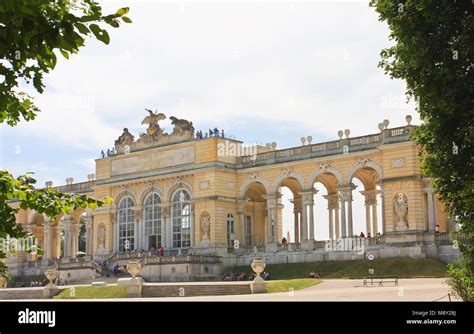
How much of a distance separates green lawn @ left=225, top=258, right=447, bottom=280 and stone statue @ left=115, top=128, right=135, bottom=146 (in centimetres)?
1836

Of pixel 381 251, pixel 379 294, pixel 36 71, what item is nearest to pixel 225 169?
pixel 381 251

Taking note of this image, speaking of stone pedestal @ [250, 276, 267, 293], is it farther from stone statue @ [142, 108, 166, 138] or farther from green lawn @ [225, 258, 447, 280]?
stone statue @ [142, 108, 166, 138]

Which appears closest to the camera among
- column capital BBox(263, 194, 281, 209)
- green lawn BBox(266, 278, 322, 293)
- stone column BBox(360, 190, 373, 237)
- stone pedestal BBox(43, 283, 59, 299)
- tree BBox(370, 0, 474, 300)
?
tree BBox(370, 0, 474, 300)

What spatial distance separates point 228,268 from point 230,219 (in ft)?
14.2

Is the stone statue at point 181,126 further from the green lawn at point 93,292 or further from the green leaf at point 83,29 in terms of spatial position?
the green leaf at point 83,29

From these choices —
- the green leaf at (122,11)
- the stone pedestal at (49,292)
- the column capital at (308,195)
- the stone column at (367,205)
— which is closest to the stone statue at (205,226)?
the column capital at (308,195)

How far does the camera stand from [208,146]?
52688 millimetres

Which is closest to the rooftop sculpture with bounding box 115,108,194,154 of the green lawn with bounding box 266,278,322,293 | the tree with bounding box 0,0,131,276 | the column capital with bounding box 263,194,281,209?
the column capital with bounding box 263,194,281,209

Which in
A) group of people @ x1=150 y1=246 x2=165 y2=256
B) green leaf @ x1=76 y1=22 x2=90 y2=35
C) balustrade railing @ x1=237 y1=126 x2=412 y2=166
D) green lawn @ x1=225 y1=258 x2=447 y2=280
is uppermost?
balustrade railing @ x1=237 y1=126 x2=412 y2=166

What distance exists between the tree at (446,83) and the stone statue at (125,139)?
142ft

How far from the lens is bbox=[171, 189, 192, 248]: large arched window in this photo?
54125mm

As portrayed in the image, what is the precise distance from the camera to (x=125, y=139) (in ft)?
194
